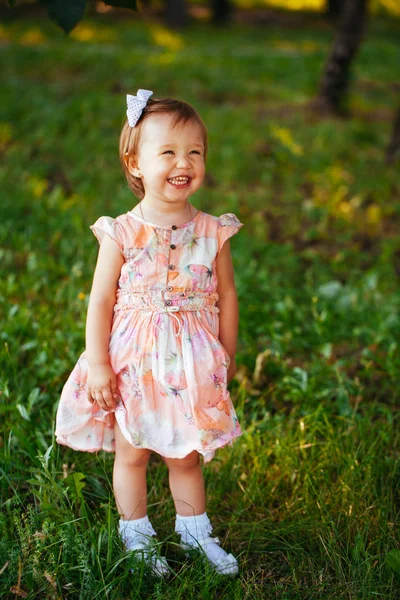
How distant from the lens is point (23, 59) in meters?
7.37

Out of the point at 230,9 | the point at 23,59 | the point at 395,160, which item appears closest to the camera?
the point at 395,160

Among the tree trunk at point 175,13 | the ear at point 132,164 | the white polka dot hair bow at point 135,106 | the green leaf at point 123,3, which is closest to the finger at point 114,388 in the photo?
the ear at point 132,164

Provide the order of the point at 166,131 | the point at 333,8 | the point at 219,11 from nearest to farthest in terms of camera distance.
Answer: the point at 166,131 → the point at 219,11 → the point at 333,8

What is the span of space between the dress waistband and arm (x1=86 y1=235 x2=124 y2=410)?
0.05 metres

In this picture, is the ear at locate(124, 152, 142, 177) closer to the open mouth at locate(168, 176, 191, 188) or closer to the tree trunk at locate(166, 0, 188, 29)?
the open mouth at locate(168, 176, 191, 188)

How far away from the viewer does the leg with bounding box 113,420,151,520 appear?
6.56 ft

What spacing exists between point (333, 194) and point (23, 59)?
4.37 meters

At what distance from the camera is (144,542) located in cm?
196

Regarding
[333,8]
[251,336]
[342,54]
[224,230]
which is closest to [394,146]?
[342,54]

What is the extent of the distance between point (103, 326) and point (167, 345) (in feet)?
0.66

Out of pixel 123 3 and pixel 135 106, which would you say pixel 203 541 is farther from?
pixel 123 3

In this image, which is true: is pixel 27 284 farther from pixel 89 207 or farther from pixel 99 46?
pixel 99 46

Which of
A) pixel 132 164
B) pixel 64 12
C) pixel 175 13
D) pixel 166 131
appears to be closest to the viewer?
pixel 64 12

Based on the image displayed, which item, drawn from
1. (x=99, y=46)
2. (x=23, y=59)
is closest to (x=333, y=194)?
(x=23, y=59)
